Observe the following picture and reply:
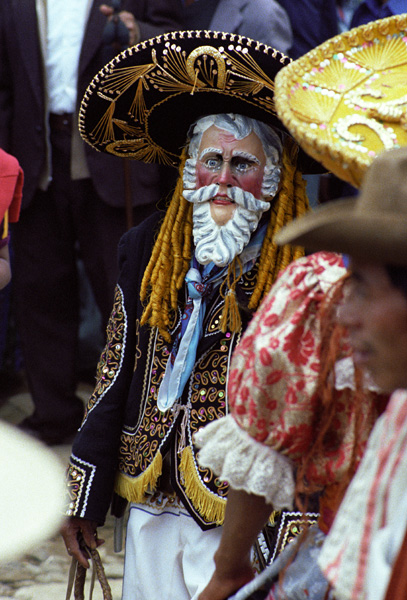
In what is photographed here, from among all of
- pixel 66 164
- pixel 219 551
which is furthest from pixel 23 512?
pixel 219 551

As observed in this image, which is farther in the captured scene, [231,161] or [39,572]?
[39,572]

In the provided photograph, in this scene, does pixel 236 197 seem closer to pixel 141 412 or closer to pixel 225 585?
pixel 141 412

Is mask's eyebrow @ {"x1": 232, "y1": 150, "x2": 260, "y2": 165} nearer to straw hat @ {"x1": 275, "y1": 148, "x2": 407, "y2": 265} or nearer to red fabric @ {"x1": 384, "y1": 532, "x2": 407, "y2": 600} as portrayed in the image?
straw hat @ {"x1": 275, "y1": 148, "x2": 407, "y2": 265}

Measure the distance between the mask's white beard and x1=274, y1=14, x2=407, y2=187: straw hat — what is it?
848 mm

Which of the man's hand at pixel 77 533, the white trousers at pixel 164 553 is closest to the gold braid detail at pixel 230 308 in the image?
the white trousers at pixel 164 553

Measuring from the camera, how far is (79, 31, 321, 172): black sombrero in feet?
8.22

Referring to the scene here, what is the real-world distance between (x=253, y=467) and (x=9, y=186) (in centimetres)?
225

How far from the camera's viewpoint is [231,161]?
2643 millimetres

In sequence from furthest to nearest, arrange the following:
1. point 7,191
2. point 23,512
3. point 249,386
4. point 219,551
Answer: point 23,512 < point 7,191 < point 219,551 < point 249,386

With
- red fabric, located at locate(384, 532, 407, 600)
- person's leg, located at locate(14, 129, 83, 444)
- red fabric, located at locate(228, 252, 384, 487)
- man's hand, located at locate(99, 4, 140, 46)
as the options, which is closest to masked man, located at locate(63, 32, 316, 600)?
red fabric, located at locate(228, 252, 384, 487)

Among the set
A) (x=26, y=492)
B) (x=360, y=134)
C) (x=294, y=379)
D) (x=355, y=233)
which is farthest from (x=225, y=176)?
(x=26, y=492)

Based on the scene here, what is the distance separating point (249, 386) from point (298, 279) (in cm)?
23

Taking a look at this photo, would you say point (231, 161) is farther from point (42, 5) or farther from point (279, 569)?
point (42, 5)

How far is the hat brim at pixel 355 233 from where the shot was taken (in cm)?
123
